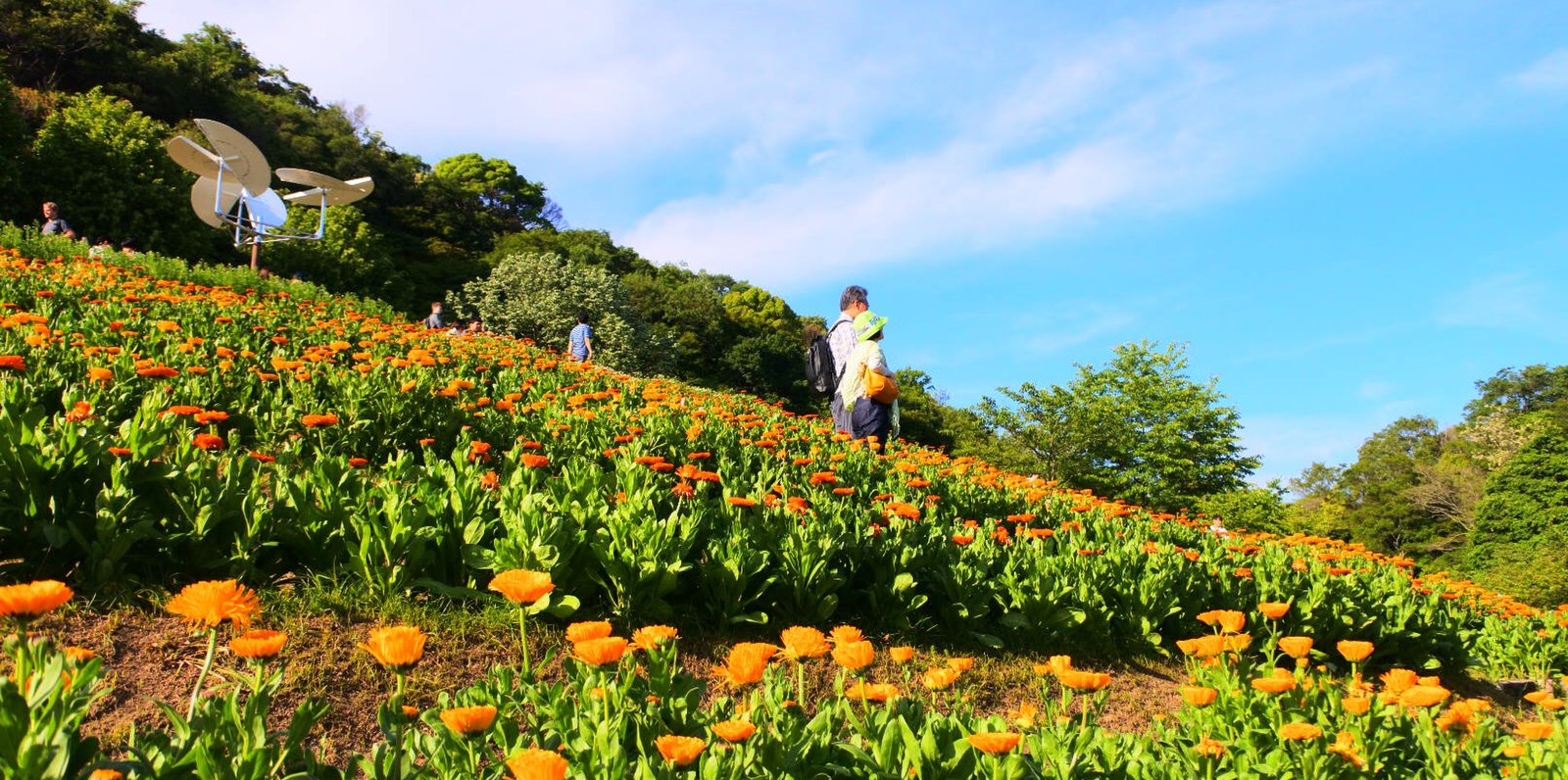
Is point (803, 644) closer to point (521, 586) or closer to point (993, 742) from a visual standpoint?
point (993, 742)

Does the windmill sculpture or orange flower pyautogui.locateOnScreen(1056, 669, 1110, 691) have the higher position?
the windmill sculpture

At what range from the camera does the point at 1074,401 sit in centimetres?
3259

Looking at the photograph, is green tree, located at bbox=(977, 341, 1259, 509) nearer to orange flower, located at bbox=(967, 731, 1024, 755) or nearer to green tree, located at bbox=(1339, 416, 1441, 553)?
green tree, located at bbox=(1339, 416, 1441, 553)

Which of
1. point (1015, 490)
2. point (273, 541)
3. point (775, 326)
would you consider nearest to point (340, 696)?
point (273, 541)

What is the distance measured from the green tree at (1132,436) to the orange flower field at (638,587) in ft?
78.9

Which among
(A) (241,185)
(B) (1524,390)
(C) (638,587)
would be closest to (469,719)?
(C) (638,587)

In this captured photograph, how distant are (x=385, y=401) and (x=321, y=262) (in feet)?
117

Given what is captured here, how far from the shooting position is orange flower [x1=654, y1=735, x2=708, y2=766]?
5.07 feet

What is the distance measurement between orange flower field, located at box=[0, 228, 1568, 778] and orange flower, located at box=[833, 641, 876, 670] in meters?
0.07

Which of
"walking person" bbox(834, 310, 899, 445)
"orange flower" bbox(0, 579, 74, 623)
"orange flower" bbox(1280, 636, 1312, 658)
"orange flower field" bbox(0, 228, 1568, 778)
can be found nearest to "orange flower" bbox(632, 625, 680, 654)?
"orange flower field" bbox(0, 228, 1568, 778)

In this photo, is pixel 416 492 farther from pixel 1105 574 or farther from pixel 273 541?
pixel 1105 574

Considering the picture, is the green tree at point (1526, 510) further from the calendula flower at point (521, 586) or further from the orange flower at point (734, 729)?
the calendula flower at point (521, 586)

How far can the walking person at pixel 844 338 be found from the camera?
8.07 metres

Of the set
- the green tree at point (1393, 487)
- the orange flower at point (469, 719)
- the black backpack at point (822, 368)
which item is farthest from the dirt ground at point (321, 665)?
the green tree at point (1393, 487)
